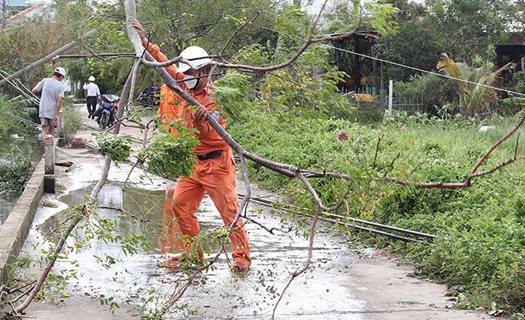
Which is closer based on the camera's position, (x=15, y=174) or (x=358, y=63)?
(x=15, y=174)

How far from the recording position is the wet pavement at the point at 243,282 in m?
5.65

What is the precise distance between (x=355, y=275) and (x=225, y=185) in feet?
5.12

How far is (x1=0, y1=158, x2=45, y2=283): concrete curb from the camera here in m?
6.39

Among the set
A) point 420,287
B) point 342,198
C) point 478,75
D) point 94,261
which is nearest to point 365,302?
point 420,287

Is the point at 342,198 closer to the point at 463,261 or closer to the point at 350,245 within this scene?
the point at 463,261

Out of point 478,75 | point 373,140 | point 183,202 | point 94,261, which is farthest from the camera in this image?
point 478,75

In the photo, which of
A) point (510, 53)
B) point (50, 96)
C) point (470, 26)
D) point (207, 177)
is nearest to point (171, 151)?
point (207, 177)

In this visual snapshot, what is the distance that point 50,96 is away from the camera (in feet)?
47.4

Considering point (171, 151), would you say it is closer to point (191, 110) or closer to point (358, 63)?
point (191, 110)

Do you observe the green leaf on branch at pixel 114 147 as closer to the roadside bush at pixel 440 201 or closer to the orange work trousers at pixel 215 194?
the roadside bush at pixel 440 201

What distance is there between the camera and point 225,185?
6.64 metres

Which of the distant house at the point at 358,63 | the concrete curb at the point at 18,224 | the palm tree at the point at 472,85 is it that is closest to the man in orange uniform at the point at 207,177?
the concrete curb at the point at 18,224

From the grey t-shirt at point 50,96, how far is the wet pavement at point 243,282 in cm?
604

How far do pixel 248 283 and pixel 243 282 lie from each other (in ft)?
0.20
